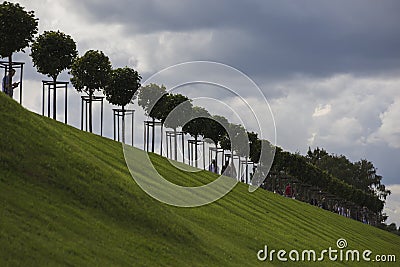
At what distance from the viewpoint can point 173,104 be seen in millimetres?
83312

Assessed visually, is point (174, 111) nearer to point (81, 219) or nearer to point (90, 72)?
point (90, 72)

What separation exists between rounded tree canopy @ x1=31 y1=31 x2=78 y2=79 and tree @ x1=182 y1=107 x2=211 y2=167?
26452mm

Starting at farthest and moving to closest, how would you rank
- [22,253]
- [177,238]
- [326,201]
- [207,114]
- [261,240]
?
1. [326,201]
2. [207,114]
3. [261,240]
4. [177,238]
5. [22,253]

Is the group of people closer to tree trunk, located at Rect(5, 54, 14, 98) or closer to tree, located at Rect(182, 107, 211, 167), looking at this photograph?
tree trunk, located at Rect(5, 54, 14, 98)

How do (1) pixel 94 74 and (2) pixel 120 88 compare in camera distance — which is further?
(2) pixel 120 88

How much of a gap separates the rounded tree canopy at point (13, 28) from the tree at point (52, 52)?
7.03 m

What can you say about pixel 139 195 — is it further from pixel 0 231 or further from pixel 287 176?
pixel 287 176

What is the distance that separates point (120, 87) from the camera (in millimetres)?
71312

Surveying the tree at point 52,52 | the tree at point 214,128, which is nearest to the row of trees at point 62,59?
the tree at point 52,52

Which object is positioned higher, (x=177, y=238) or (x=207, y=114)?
(x=207, y=114)

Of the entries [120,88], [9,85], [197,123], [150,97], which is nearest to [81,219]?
[9,85]

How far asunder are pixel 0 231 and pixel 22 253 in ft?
4.37

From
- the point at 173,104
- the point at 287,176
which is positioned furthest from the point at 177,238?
the point at 287,176

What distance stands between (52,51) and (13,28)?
7.80m
